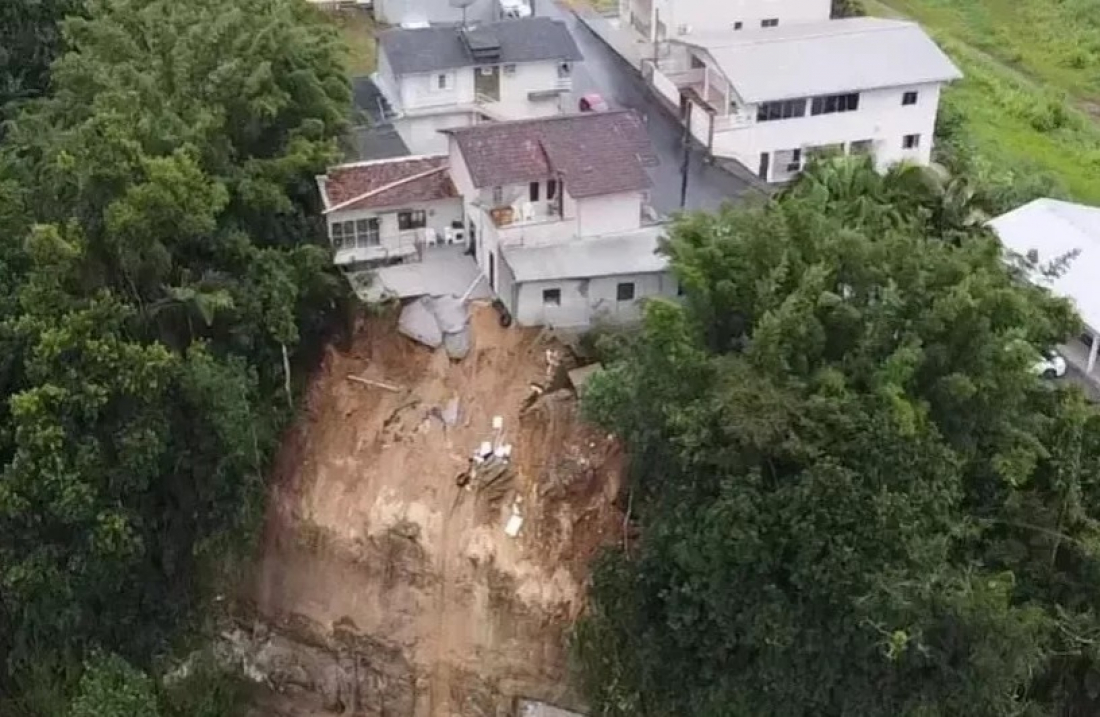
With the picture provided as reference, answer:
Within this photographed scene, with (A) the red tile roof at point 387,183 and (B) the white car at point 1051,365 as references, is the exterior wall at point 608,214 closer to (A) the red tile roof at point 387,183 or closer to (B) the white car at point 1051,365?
(A) the red tile roof at point 387,183

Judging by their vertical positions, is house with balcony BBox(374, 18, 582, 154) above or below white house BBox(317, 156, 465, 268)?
above

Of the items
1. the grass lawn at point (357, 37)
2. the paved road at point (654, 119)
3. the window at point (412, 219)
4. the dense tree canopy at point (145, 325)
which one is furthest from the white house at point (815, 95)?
Result: the dense tree canopy at point (145, 325)

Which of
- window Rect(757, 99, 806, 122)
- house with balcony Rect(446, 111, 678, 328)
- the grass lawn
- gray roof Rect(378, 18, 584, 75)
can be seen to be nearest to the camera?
house with balcony Rect(446, 111, 678, 328)

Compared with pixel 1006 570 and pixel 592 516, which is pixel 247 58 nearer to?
pixel 592 516

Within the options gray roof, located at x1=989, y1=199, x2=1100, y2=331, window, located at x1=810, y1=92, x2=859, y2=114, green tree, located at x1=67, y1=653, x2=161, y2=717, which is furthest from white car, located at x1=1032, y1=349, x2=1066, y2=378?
green tree, located at x1=67, y1=653, x2=161, y2=717

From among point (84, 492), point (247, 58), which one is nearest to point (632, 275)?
point (247, 58)

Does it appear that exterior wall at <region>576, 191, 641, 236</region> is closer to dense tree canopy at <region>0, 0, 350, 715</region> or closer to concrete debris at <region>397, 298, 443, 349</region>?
concrete debris at <region>397, 298, 443, 349</region>
